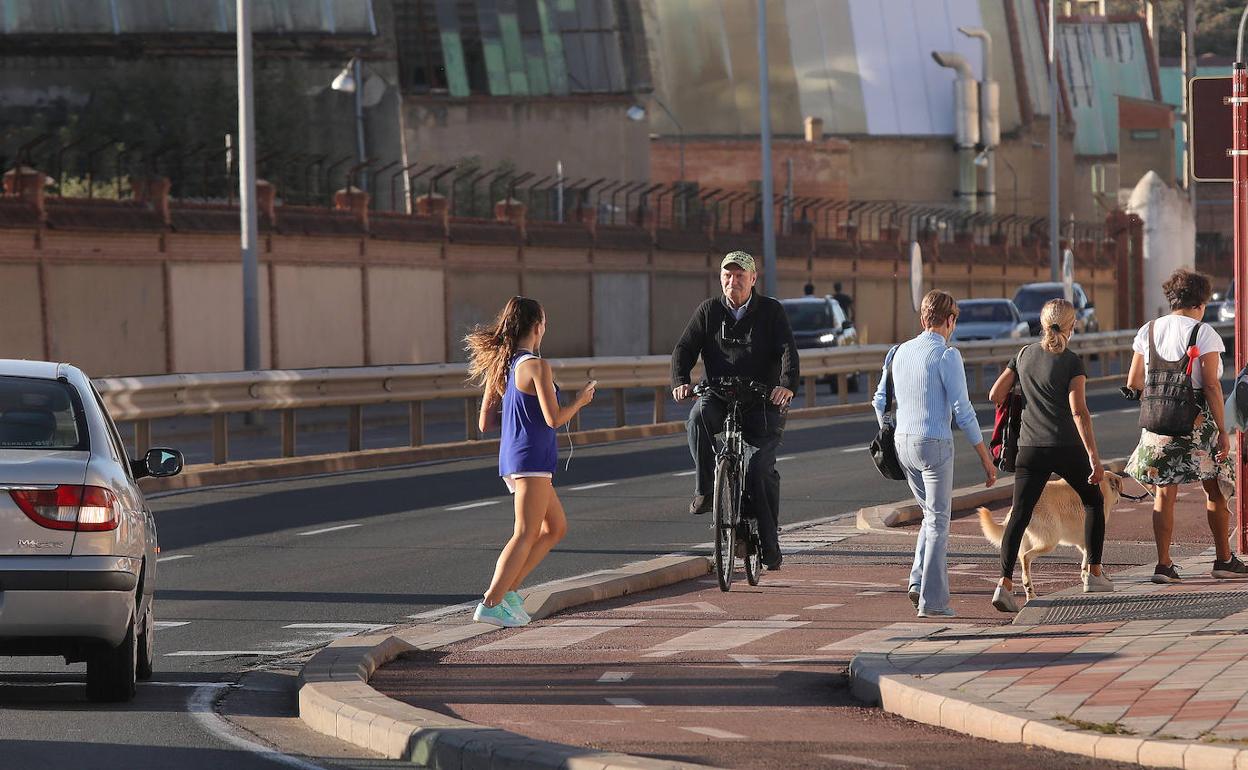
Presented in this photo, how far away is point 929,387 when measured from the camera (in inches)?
446

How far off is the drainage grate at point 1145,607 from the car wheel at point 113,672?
4.29 metres

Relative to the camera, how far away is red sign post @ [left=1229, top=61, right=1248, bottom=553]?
13.5 m

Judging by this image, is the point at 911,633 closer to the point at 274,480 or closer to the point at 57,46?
the point at 274,480

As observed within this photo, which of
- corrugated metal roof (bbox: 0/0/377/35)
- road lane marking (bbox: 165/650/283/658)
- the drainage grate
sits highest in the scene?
corrugated metal roof (bbox: 0/0/377/35)

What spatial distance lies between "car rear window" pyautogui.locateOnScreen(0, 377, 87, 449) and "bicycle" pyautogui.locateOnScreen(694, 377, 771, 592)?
3.85 meters

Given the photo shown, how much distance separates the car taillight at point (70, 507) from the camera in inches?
354

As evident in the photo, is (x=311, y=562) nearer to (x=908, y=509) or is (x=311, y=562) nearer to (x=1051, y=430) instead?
(x=908, y=509)

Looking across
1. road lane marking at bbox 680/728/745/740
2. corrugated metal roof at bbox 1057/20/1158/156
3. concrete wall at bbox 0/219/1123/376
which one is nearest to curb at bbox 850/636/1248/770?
road lane marking at bbox 680/728/745/740

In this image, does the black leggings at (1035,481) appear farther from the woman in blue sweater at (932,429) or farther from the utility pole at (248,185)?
the utility pole at (248,185)

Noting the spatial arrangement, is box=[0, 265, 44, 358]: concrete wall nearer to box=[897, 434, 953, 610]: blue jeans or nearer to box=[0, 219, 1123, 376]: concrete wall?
box=[0, 219, 1123, 376]: concrete wall

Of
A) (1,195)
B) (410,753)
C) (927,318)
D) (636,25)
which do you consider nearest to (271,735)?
(410,753)

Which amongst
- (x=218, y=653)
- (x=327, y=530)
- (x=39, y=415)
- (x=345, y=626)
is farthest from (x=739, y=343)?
(x=327, y=530)

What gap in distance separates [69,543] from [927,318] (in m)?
4.60

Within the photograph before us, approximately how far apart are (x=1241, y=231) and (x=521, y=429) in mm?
5279
